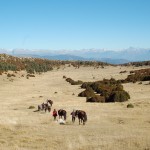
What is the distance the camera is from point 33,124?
33250mm

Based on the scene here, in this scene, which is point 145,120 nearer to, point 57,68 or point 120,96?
point 120,96

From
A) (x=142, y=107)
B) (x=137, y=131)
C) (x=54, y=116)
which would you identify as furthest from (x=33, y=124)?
(x=142, y=107)

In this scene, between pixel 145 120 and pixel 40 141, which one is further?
pixel 145 120

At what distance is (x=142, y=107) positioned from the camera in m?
42.0

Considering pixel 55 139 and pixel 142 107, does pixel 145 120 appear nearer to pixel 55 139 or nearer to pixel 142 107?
pixel 142 107

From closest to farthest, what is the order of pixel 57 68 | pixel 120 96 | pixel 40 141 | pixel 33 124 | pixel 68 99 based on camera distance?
1. pixel 40 141
2. pixel 33 124
3. pixel 120 96
4. pixel 68 99
5. pixel 57 68

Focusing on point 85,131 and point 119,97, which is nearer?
point 85,131

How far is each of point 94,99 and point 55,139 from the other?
25310 millimetres

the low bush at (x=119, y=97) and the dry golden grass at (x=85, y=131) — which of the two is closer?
the dry golden grass at (x=85, y=131)

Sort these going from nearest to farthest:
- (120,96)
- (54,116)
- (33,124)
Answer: (33,124), (54,116), (120,96)

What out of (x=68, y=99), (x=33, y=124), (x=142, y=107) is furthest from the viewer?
(x=68, y=99)

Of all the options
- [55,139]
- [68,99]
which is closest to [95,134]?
[55,139]

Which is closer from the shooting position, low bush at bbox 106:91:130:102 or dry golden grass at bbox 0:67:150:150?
dry golden grass at bbox 0:67:150:150

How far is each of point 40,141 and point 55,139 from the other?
1138 millimetres
